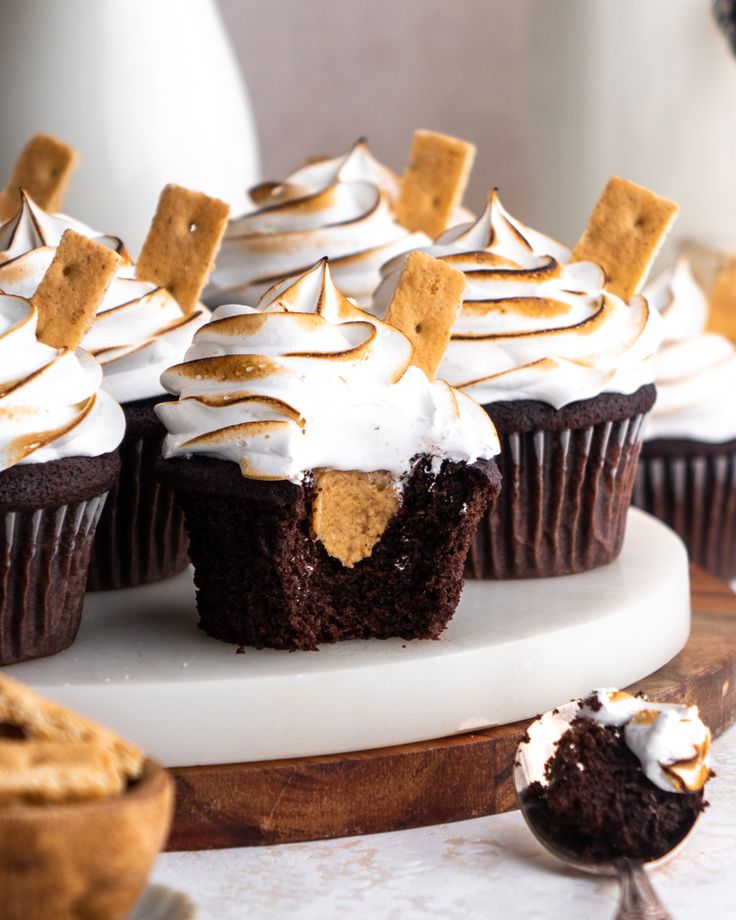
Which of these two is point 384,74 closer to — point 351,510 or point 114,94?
point 114,94

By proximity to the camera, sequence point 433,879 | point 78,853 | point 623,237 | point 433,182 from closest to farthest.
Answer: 1. point 78,853
2. point 433,879
3. point 623,237
4. point 433,182

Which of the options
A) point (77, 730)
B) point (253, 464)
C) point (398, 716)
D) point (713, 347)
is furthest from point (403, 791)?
point (713, 347)

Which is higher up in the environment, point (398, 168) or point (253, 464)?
point (253, 464)

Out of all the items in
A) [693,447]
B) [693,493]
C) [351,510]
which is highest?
[351,510]

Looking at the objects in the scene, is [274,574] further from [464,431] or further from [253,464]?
[464,431]

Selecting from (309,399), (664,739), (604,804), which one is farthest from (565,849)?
(309,399)

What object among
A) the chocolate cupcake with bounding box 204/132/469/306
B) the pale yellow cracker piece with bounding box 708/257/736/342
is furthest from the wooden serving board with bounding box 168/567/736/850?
the pale yellow cracker piece with bounding box 708/257/736/342

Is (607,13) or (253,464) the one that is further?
(607,13)
